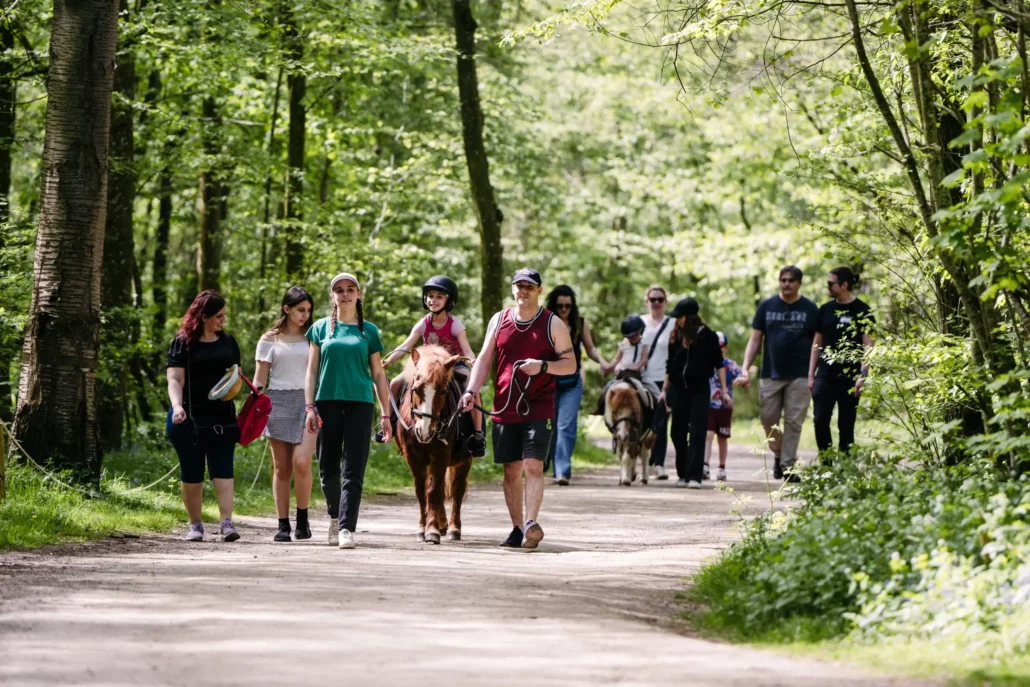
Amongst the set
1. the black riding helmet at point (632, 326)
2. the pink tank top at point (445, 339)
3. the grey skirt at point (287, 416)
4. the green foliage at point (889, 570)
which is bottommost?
the green foliage at point (889, 570)

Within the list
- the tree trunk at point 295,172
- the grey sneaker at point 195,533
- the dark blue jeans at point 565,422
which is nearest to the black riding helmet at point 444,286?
the grey sneaker at point 195,533

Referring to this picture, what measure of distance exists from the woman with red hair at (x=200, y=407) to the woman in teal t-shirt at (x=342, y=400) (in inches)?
32.2

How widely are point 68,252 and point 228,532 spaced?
3.13m

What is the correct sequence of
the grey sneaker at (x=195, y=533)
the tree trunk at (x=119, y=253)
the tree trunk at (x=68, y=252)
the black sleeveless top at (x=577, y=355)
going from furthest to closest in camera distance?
the black sleeveless top at (x=577, y=355), the tree trunk at (x=119, y=253), the tree trunk at (x=68, y=252), the grey sneaker at (x=195, y=533)

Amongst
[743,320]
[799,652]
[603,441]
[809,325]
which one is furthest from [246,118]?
[743,320]

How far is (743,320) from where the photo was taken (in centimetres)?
4775

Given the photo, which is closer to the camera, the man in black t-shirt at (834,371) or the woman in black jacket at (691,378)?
the man in black t-shirt at (834,371)

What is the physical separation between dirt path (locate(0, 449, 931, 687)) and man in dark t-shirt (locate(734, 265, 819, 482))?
465 centimetres

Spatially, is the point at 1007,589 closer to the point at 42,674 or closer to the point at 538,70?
A: the point at 42,674

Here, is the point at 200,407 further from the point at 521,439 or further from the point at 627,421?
the point at 627,421

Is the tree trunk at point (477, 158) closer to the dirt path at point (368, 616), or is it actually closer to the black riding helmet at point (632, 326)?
the black riding helmet at point (632, 326)

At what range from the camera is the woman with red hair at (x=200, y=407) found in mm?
11883

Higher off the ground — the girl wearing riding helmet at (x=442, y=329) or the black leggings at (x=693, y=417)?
the girl wearing riding helmet at (x=442, y=329)

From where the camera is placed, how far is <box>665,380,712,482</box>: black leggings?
17.8m
